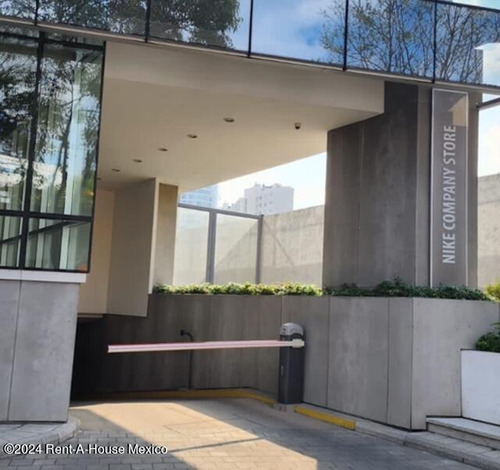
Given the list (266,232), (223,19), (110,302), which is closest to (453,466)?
(223,19)

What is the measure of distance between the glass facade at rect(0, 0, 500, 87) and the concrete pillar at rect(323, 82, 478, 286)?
0.88 meters

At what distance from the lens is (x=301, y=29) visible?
27.1 ft

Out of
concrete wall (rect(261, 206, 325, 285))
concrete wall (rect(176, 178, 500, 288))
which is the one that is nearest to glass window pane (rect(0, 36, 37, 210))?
concrete wall (rect(176, 178, 500, 288))

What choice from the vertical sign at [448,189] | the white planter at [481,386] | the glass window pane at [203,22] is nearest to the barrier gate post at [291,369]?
the vertical sign at [448,189]

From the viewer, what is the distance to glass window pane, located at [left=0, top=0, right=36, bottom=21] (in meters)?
7.21

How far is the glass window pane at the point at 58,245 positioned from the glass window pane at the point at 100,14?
2544 millimetres

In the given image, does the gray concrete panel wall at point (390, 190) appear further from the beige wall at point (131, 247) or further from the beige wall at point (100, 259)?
the beige wall at point (100, 259)

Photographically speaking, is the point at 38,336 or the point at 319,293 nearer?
the point at 38,336

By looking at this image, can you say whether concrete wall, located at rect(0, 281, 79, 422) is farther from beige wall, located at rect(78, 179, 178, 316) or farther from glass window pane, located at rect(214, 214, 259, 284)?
glass window pane, located at rect(214, 214, 259, 284)

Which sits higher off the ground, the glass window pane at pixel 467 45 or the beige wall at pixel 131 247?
the glass window pane at pixel 467 45

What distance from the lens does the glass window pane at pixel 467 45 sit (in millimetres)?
8609

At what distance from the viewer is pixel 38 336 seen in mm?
7195

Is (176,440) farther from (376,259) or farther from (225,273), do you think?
(225,273)

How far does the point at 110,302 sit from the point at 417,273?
10.9 metres
